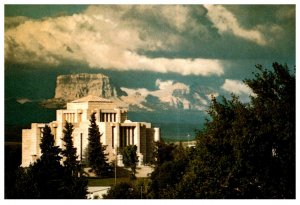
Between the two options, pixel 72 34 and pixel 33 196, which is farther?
pixel 72 34

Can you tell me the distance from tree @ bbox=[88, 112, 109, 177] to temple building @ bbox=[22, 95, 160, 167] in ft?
0.63

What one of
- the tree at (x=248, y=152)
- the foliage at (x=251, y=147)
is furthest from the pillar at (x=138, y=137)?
the tree at (x=248, y=152)

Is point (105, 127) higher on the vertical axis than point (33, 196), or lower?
higher

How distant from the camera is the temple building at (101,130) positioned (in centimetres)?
1605

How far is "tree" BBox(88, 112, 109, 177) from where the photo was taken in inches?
650

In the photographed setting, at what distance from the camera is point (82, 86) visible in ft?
50.4

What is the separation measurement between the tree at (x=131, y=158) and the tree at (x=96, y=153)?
0.57m

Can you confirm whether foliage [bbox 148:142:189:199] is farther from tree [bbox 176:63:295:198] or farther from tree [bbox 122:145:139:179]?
tree [bbox 176:63:295:198]

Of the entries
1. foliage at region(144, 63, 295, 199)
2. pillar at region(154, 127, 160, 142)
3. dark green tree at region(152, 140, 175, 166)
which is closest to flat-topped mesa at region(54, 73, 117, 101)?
pillar at region(154, 127, 160, 142)

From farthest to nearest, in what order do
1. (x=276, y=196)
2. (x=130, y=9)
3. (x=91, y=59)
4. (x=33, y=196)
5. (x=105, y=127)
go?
(x=105, y=127) < (x=91, y=59) < (x=130, y=9) < (x=33, y=196) < (x=276, y=196)

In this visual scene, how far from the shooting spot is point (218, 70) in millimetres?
13773
